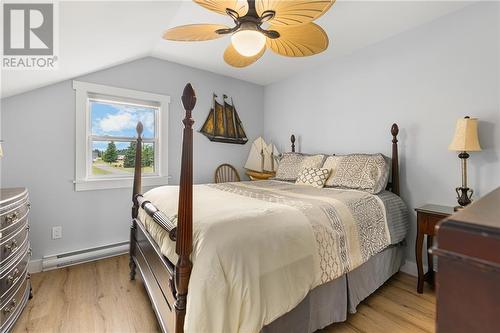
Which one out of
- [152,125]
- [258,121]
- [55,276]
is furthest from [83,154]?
[258,121]

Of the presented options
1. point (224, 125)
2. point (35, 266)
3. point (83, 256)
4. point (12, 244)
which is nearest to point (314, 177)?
point (224, 125)

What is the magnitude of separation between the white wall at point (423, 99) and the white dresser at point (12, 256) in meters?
3.17

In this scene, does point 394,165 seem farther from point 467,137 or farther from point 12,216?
point 12,216

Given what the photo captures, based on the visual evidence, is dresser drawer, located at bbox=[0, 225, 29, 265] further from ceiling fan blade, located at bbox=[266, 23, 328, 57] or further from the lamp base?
the lamp base

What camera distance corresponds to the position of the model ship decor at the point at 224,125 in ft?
12.2

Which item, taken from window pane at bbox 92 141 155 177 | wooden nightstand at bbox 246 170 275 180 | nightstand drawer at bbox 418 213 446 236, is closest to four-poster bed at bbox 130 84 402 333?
nightstand drawer at bbox 418 213 446 236

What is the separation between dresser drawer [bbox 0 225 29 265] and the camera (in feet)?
5.11

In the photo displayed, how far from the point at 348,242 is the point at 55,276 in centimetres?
273

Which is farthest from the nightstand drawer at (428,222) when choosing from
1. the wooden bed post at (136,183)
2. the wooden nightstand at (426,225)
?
the wooden bed post at (136,183)

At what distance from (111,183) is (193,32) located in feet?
6.81

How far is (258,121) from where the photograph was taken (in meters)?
4.34

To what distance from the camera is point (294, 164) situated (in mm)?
3180

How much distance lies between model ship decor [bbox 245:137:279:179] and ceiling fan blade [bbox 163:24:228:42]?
89.7 inches

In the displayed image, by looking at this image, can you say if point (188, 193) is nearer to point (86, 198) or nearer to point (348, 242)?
point (348, 242)
